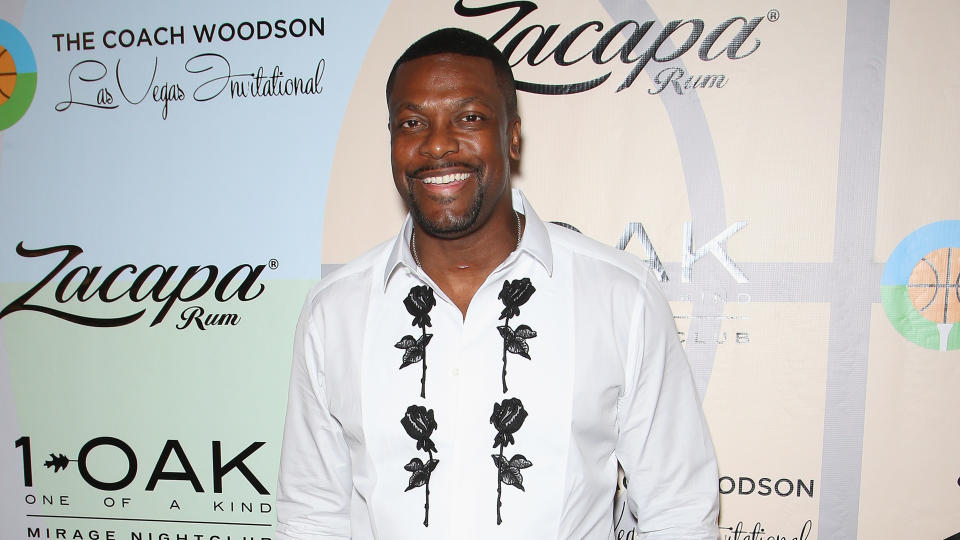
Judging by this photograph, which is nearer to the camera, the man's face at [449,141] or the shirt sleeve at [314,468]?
the man's face at [449,141]

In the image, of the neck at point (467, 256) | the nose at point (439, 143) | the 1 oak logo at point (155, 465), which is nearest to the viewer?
the nose at point (439, 143)

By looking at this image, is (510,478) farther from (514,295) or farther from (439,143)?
(439,143)

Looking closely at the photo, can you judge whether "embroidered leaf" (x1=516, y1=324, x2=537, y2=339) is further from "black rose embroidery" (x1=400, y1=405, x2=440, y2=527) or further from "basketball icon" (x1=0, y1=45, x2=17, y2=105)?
"basketball icon" (x1=0, y1=45, x2=17, y2=105)

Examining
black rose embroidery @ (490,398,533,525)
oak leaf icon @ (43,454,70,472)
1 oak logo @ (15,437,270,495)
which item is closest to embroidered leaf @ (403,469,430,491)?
black rose embroidery @ (490,398,533,525)

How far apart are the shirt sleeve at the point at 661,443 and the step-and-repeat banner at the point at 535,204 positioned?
1.54ft

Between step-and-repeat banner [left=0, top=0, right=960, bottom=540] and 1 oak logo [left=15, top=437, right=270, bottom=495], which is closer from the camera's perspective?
step-and-repeat banner [left=0, top=0, right=960, bottom=540]

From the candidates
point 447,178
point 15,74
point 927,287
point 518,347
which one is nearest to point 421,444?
point 518,347

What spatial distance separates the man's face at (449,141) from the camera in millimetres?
1119

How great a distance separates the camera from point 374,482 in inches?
46.3

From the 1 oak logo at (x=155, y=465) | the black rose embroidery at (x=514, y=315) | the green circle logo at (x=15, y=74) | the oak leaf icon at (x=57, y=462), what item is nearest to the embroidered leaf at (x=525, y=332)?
the black rose embroidery at (x=514, y=315)

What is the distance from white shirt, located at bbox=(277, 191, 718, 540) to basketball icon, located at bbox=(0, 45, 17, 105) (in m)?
1.52

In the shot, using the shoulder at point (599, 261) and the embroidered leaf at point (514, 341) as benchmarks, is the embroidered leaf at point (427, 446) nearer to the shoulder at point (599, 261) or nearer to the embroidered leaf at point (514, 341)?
the embroidered leaf at point (514, 341)

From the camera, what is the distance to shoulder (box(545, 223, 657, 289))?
4.01 feet

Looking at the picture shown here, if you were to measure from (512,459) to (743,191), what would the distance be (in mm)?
1029
